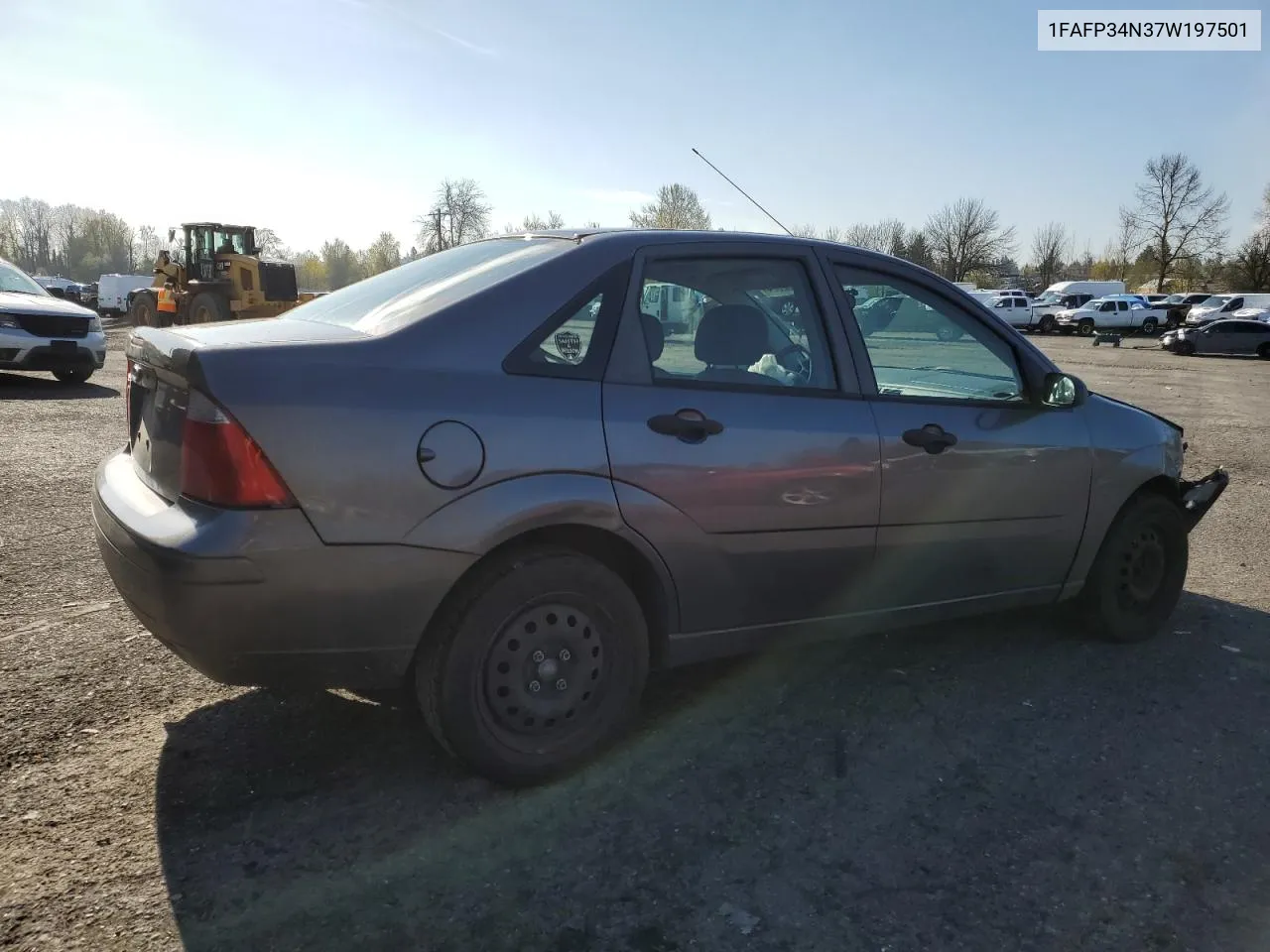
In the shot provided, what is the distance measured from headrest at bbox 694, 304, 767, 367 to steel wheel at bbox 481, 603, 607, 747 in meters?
0.97

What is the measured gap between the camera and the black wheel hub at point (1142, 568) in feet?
14.0

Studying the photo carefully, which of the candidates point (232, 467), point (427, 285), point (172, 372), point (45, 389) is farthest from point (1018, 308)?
point (232, 467)

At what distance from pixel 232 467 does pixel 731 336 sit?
1659 millimetres

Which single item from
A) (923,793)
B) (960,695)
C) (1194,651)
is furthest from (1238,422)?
(923,793)

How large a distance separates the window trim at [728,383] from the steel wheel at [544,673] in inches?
29.8

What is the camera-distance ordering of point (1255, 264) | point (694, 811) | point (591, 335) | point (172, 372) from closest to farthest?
point (172, 372) → point (694, 811) → point (591, 335) → point (1255, 264)

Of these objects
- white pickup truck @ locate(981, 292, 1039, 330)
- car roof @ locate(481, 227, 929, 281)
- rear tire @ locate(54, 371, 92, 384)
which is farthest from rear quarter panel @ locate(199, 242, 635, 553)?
white pickup truck @ locate(981, 292, 1039, 330)

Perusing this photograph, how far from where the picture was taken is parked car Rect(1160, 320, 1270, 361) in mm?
33500

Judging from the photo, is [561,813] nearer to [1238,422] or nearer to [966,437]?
[966,437]

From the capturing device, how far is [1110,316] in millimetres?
49438

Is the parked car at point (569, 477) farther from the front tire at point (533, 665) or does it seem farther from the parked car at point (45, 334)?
the parked car at point (45, 334)

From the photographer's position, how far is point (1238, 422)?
44.9 feet

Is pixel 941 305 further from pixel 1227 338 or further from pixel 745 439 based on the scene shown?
pixel 1227 338

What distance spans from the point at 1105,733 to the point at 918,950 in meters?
1.56
